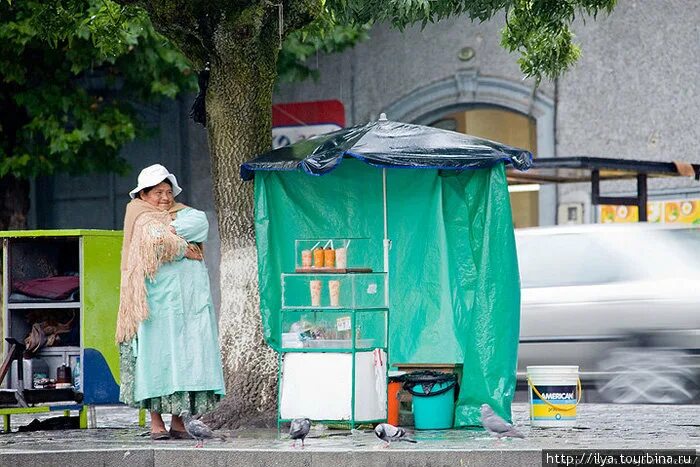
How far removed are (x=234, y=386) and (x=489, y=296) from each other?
2088 mm

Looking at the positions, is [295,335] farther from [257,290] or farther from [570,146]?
[570,146]

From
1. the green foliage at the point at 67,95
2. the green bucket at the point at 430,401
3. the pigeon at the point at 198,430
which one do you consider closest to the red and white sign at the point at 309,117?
the green foliage at the point at 67,95

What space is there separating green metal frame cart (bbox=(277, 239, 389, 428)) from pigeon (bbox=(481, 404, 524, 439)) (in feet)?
3.43

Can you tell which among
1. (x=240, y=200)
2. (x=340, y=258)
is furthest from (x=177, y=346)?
(x=240, y=200)

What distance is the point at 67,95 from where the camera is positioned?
17297 mm

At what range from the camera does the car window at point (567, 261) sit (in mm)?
13398

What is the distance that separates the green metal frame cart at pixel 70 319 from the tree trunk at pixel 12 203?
6.19 metres

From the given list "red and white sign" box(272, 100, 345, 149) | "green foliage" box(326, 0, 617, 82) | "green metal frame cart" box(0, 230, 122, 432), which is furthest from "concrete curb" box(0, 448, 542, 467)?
"red and white sign" box(272, 100, 345, 149)

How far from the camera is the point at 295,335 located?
33.7 feet

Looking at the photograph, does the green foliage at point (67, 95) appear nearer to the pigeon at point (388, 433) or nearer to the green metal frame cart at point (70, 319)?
the green metal frame cart at point (70, 319)

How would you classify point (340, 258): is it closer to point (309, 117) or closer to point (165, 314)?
point (165, 314)

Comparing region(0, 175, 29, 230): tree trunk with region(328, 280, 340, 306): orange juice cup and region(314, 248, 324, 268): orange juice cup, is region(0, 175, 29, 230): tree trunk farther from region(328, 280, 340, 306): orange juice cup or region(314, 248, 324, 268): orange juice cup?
region(328, 280, 340, 306): orange juice cup

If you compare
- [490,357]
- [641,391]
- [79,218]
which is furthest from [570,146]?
[490,357]

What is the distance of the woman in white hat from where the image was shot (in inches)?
376
